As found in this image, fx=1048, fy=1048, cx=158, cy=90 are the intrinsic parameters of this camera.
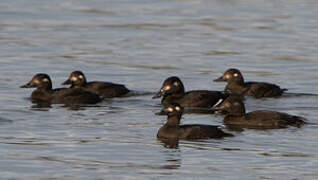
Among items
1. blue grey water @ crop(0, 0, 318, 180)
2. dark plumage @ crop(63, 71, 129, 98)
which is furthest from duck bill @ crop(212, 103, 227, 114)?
dark plumage @ crop(63, 71, 129, 98)

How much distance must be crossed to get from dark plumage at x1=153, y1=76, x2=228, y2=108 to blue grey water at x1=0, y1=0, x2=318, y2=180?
299mm

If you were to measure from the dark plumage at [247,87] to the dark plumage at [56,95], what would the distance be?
304 centimetres

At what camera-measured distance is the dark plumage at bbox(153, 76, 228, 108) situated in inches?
825

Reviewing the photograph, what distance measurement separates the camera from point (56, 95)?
71.5 ft

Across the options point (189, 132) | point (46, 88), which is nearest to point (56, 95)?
point (46, 88)

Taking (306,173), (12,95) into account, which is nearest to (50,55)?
(12,95)

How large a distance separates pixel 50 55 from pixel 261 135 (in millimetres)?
11778

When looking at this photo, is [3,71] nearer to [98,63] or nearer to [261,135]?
[98,63]

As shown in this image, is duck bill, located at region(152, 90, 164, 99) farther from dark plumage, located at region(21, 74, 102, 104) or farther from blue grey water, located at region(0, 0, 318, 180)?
dark plumage, located at region(21, 74, 102, 104)

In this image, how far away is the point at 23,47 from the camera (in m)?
29.4

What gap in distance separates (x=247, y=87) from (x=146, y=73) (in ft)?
11.5

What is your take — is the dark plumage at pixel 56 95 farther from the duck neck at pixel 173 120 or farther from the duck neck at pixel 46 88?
the duck neck at pixel 173 120

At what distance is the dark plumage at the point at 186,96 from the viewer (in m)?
21.0

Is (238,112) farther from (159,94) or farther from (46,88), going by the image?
(46,88)
